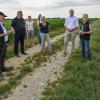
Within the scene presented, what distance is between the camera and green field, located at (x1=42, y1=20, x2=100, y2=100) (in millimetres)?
9688

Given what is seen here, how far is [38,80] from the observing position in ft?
38.1

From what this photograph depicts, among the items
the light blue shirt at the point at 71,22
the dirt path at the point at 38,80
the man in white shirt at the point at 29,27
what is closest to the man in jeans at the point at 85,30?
the dirt path at the point at 38,80

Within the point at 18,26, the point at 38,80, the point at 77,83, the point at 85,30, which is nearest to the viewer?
the point at 77,83

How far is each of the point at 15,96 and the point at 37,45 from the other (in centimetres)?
1167

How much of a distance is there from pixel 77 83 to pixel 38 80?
4.17 ft

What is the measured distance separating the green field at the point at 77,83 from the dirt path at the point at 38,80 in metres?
0.24

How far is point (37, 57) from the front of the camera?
15898 mm

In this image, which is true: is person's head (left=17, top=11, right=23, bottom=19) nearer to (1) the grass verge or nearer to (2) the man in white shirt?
(1) the grass verge

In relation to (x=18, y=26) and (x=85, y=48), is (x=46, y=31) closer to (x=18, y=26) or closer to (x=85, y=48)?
(x=18, y=26)

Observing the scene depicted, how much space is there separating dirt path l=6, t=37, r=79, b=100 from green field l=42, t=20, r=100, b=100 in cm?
24

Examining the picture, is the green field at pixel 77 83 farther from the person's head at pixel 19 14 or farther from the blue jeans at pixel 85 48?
the person's head at pixel 19 14

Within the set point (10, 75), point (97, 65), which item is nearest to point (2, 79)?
point (10, 75)

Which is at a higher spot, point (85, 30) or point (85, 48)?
point (85, 30)

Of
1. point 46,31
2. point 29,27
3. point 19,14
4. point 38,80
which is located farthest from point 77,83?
point 29,27
